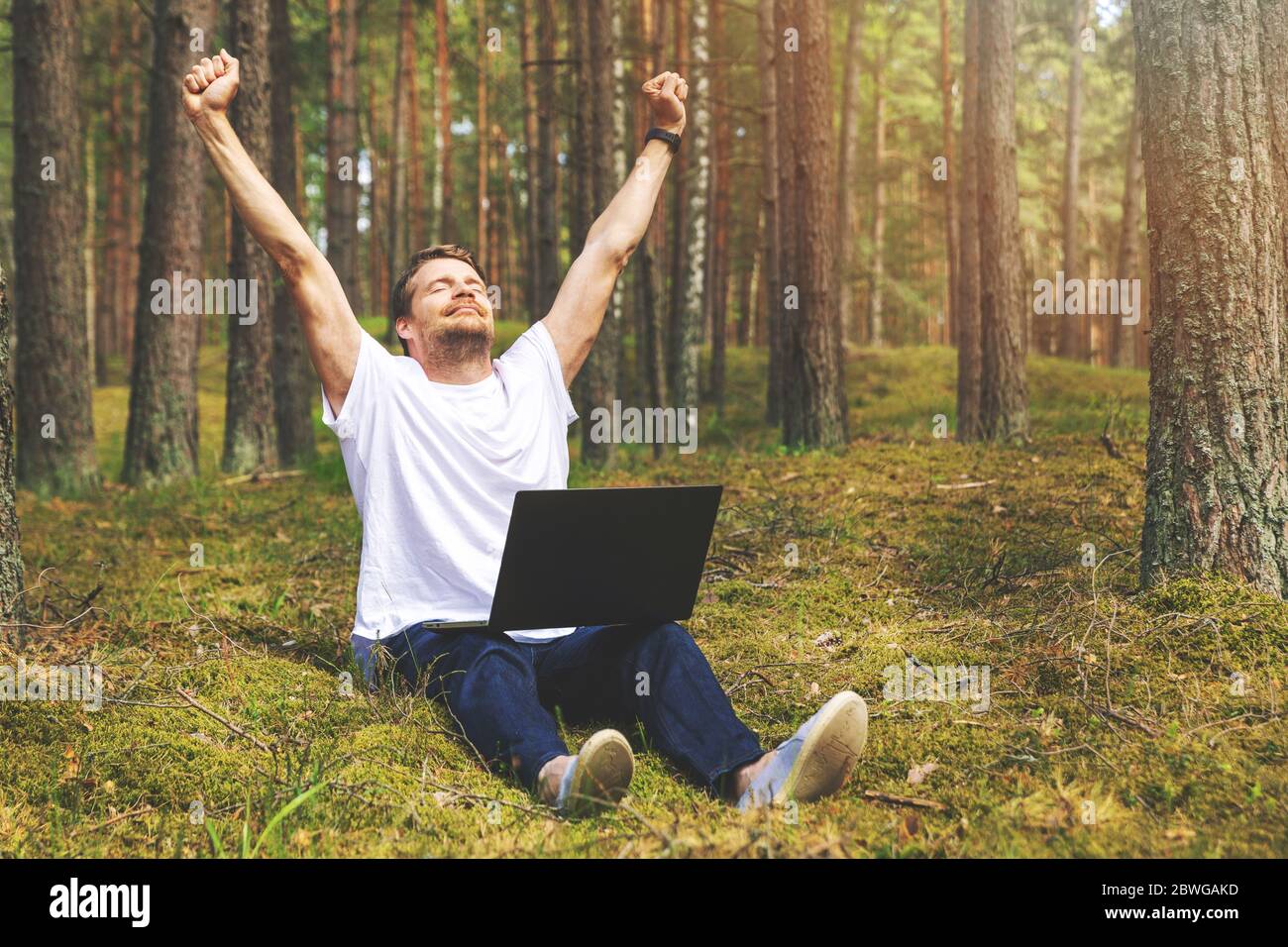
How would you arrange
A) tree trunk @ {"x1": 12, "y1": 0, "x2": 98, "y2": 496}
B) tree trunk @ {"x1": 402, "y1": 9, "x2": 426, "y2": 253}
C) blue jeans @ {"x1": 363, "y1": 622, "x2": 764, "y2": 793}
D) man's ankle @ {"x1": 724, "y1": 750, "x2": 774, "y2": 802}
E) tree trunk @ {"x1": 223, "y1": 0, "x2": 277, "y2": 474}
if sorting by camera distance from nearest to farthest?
1. man's ankle @ {"x1": 724, "y1": 750, "x2": 774, "y2": 802}
2. blue jeans @ {"x1": 363, "y1": 622, "x2": 764, "y2": 793}
3. tree trunk @ {"x1": 12, "y1": 0, "x2": 98, "y2": 496}
4. tree trunk @ {"x1": 223, "y1": 0, "x2": 277, "y2": 474}
5. tree trunk @ {"x1": 402, "y1": 9, "x2": 426, "y2": 253}

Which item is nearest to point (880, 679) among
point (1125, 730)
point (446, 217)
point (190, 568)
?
point (1125, 730)

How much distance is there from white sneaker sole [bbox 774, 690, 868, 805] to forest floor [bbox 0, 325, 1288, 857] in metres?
0.08

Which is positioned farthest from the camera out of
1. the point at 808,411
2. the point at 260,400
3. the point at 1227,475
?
the point at 260,400

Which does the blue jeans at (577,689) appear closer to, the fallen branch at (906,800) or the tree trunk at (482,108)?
the fallen branch at (906,800)

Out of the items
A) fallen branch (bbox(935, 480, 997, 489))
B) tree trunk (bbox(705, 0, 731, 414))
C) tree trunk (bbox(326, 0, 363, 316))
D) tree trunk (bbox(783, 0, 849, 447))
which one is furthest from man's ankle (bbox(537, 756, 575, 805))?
tree trunk (bbox(705, 0, 731, 414))

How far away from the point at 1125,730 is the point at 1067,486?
11.6 feet

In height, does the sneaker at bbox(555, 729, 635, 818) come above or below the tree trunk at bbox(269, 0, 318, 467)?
below

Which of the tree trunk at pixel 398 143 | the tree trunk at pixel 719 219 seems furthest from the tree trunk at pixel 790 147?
the tree trunk at pixel 398 143

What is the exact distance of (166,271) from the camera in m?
10.7

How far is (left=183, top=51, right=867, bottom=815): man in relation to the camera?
11.3ft

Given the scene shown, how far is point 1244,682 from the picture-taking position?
3.70 m

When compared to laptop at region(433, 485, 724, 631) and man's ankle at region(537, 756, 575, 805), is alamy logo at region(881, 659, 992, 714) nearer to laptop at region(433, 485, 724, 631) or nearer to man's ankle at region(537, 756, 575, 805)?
laptop at region(433, 485, 724, 631)

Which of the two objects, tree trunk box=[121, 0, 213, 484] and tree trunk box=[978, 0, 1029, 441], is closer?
tree trunk box=[978, 0, 1029, 441]
